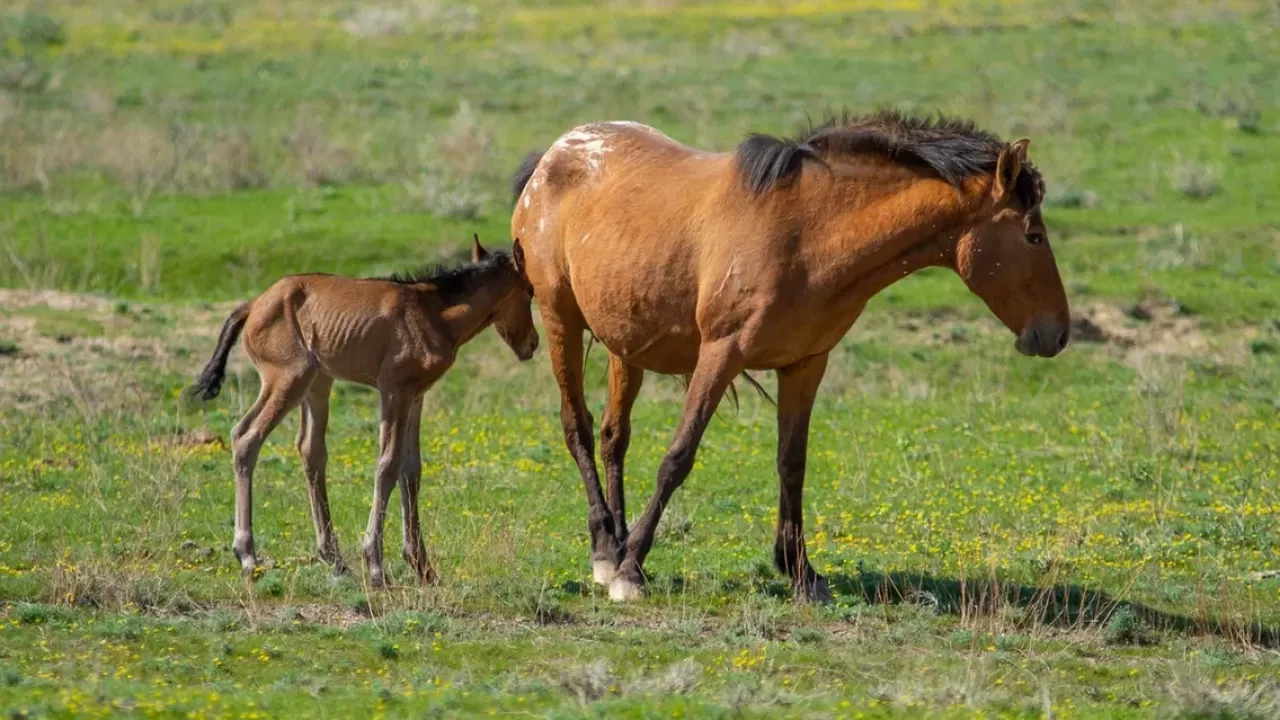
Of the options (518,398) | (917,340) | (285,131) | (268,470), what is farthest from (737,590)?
(285,131)

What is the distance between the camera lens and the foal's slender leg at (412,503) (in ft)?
33.9

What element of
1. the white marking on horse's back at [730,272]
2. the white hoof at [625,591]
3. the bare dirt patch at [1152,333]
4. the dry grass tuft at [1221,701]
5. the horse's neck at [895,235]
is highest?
the horse's neck at [895,235]

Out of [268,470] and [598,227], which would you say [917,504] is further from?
[268,470]

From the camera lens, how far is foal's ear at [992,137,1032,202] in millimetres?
9555

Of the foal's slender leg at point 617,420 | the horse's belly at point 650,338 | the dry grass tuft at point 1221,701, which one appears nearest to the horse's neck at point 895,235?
the horse's belly at point 650,338

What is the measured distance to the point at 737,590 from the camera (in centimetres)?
1068

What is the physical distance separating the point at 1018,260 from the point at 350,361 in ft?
13.0

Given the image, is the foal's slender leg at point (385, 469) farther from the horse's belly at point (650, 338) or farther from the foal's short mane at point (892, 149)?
the foal's short mane at point (892, 149)

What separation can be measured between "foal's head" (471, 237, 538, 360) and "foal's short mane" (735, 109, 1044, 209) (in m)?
1.64

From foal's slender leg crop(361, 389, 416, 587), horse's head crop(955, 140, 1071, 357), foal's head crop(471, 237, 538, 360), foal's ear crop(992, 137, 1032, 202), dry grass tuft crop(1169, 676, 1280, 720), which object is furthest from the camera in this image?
foal's head crop(471, 237, 538, 360)

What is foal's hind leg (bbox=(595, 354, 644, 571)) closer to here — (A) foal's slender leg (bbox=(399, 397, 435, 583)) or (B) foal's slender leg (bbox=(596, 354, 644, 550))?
(B) foal's slender leg (bbox=(596, 354, 644, 550))

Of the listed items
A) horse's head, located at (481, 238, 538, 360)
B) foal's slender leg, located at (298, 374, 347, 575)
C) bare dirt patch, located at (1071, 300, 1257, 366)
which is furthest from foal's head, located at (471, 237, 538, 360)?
bare dirt patch, located at (1071, 300, 1257, 366)

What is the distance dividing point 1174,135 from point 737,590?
774 inches

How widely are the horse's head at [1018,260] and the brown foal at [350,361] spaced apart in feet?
10.3
